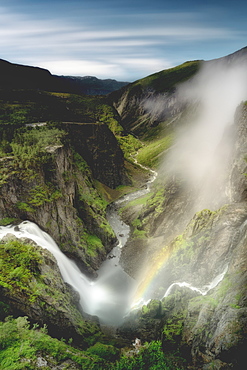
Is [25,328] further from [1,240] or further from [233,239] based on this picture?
[233,239]

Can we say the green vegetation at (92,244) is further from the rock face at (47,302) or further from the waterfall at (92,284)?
the rock face at (47,302)

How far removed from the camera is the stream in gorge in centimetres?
4553

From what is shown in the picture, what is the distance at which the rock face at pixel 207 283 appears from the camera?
87.7ft

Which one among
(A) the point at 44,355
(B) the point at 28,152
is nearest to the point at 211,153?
(B) the point at 28,152

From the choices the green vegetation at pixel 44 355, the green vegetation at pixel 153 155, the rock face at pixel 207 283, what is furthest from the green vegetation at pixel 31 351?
the green vegetation at pixel 153 155

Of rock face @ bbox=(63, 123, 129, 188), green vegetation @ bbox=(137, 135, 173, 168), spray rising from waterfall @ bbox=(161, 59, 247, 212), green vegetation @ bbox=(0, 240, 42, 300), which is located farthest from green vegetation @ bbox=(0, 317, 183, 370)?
green vegetation @ bbox=(137, 135, 173, 168)

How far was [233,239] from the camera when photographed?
1620 inches

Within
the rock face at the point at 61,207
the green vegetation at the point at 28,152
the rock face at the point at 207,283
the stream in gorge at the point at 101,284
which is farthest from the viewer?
the green vegetation at the point at 28,152

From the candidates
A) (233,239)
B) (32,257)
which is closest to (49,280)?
(32,257)

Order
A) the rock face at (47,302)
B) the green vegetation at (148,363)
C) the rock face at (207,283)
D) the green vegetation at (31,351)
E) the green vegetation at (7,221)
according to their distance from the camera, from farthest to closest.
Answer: the green vegetation at (7,221), the rock face at (47,302), the rock face at (207,283), the green vegetation at (148,363), the green vegetation at (31,351)

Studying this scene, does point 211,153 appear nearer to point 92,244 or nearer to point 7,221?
point 92,244

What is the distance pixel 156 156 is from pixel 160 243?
105263 millimetres

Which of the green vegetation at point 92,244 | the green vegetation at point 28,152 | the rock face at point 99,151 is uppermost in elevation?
the rock face at point 99,151

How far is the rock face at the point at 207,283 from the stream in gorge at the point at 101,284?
252cm
